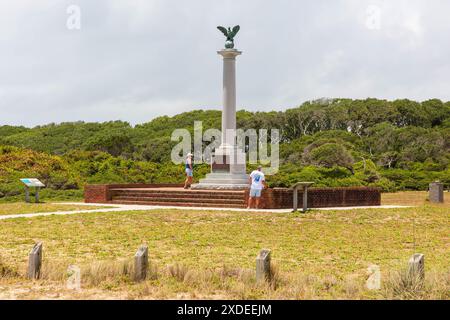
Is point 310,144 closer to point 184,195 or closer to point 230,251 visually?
point 184,195

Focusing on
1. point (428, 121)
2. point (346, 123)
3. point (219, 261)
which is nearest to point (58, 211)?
point (219, 261)

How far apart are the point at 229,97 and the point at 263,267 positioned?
19775mm

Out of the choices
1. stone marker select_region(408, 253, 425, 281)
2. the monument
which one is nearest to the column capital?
the monument

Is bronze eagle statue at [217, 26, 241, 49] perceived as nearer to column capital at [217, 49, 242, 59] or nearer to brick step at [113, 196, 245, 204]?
column capital at [217, 49, 242, 59]

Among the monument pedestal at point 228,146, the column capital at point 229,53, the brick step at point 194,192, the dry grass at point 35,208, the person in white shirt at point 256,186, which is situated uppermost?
the column capital at point 229,53

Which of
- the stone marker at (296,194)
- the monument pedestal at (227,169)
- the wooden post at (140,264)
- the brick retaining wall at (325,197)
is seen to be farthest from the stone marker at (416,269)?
the monument pedestal at (227,169)

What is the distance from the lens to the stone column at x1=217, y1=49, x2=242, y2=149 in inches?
1125

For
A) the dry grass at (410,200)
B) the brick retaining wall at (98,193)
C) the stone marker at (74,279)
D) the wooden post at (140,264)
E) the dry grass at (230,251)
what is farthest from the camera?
the dry grass at (410,200)

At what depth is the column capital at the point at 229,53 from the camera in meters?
28.5

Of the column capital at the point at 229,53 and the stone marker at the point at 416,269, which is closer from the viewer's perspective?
the stone marker at the point at 416,269

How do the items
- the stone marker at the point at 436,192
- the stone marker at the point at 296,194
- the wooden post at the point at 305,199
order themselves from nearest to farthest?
the stone marker at the point at 296,194 < the wooden post at the point at 305,199 < the stone marker at the point at 436,192

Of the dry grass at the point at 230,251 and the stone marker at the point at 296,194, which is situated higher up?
the stone marker at the point at 296,194

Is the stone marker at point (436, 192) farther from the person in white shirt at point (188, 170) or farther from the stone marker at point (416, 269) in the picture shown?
the stone marker at point (416, 269)

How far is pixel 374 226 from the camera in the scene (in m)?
18.2
